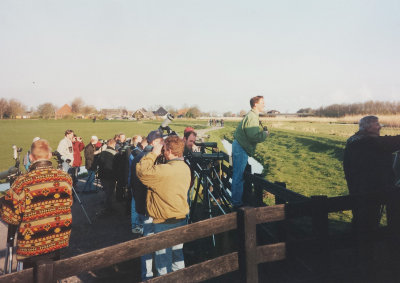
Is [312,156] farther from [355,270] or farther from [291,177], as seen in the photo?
[355,270]

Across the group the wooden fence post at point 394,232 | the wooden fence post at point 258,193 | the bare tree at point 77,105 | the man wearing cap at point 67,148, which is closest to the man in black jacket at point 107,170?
the man wearing cap at point 67,148

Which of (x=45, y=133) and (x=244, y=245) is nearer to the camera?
(x=244, y=245)

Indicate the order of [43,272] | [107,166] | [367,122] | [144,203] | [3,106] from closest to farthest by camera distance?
[43,272] < [367,122] < [144,203] < [107,166] < [3,106]

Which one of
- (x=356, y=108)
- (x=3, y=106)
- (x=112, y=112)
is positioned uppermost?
(x=112, y=112)

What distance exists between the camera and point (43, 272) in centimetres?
212

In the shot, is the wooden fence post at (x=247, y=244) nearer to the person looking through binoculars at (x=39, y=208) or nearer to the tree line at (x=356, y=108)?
the person looking through binoculars at (x=39, y=208)

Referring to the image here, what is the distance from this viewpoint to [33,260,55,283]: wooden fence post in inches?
83.0

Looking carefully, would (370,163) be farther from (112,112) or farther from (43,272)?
(112,112)

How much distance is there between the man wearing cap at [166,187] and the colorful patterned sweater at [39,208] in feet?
3.04

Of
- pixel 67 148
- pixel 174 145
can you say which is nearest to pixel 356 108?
pixel 67 148

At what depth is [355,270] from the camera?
→ 3.03 meters

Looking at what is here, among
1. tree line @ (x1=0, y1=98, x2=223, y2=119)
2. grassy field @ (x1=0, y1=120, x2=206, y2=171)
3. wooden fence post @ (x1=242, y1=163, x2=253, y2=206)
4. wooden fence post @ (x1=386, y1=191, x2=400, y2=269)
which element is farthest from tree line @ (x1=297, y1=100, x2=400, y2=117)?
tree line @ (x1=0, y1=98, x2=223, y2=119)

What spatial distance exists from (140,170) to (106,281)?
221 centimetres

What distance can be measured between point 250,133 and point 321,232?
2.34 meters
